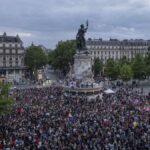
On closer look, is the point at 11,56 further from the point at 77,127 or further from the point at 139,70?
the point at 77,127

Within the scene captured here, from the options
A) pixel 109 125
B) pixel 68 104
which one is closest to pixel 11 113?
pixel 68 104

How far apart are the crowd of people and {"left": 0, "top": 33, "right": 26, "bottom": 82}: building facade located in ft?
272

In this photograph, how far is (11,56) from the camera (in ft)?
436

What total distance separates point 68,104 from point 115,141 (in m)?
21.5

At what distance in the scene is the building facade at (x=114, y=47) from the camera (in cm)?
17500

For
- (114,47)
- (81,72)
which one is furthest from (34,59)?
(81,72)

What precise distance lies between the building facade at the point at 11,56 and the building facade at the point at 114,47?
140 feet

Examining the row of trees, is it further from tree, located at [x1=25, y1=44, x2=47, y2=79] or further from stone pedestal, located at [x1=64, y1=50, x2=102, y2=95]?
tree, located at [x1=25, y1=44, x2=47, y2=79]

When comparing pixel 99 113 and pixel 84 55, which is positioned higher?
pixel 84 55

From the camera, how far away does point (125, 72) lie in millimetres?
96625

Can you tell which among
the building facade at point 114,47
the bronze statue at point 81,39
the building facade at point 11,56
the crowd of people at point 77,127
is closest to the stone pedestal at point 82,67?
the bronze statue at point 81,39

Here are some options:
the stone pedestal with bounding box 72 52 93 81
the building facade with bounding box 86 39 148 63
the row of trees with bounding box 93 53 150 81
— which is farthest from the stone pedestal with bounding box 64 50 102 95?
the building facade with bounding box 86 39 148 63

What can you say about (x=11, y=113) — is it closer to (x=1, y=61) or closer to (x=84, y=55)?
(x=84, y=55)

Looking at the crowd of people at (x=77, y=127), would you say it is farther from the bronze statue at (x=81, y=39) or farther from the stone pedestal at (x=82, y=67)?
the bronze statue at (x=81, y=39)
